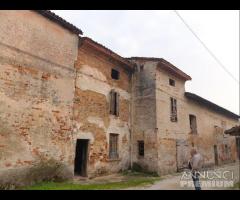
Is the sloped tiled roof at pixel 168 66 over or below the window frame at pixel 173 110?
over

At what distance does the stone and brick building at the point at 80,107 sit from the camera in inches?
348

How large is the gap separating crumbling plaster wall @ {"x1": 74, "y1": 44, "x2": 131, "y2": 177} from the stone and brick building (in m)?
0.05

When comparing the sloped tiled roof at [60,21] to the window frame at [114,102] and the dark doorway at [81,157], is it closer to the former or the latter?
the window frame at [114,102]

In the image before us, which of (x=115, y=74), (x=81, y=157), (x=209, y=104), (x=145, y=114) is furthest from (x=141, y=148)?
(x=209, y=104)

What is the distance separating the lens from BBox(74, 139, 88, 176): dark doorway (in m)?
11.9

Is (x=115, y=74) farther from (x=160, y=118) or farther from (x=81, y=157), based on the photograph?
(x=81, y=157)

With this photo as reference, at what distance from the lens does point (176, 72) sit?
16.4 metres

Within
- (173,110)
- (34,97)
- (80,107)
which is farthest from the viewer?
(173,110)

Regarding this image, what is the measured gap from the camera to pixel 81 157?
A: 12383mm

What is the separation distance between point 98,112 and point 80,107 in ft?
4.51

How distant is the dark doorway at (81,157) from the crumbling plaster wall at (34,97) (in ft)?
4.35

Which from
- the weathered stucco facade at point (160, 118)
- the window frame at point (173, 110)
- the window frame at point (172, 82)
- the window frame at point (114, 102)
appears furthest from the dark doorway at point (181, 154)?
the window frame at point (114, 102)

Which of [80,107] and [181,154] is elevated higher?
[80,107]
